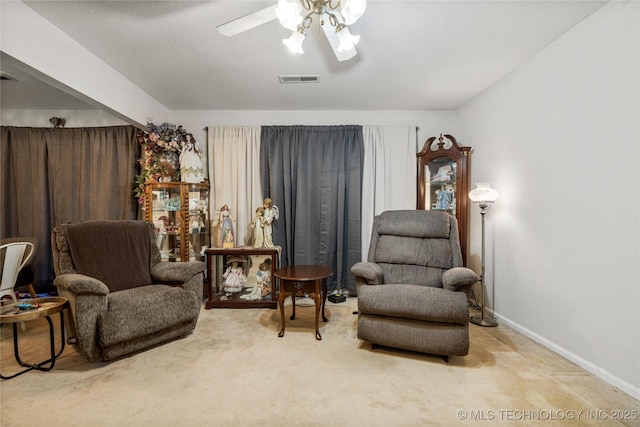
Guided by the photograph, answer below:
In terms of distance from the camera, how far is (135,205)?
11.3ft

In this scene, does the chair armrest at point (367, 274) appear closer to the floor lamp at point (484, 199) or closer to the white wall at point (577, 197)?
the floor lamp at point (484, 199)

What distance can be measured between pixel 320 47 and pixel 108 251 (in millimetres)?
2424

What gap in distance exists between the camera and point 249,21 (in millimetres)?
1596

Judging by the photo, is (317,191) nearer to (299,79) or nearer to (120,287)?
(299,79)

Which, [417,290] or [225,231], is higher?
[225,231]

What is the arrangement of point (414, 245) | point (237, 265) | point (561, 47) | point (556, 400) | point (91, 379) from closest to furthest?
point (556, 400), point (91, 379), point (561, 47), point (414, 245), point (237, 265)

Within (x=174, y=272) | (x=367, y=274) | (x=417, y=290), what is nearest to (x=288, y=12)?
(x=367, y=274)

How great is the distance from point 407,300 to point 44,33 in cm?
311

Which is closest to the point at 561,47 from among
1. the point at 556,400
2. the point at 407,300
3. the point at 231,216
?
the point at 407,300

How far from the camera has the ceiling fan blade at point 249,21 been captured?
60.5 inches

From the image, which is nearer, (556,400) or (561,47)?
(556,400)

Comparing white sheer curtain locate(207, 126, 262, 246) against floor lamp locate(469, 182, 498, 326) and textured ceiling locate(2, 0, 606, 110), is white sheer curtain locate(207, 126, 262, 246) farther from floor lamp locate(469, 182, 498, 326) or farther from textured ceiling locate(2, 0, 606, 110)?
floor lamp locate(469, 182, 498, 326)

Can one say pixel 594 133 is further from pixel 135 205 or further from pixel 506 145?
pixel 135 205

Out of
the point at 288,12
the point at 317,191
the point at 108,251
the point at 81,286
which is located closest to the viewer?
the point at 288,12
